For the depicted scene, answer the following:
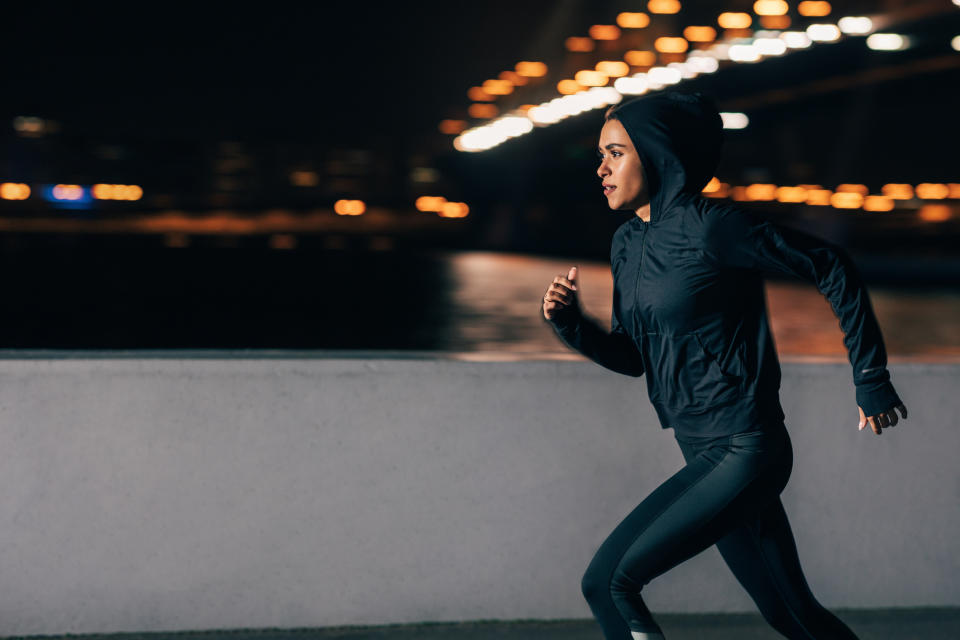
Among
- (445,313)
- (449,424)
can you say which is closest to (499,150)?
(445,313)

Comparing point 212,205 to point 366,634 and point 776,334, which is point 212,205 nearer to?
point 776,334

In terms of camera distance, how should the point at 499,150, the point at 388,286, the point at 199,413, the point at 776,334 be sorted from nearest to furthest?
1. the point at 199,413
2. the point at 776,334
3. the point at 388,286
4. the point at 499,150

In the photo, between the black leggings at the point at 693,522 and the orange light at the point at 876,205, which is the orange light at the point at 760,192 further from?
the black leggings at the point at 693,522

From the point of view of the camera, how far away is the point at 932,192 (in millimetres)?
85812

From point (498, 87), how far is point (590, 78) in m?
16.8

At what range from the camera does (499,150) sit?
77312mm

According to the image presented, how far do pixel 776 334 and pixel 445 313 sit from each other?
5279 mm

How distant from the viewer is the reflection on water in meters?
13.8

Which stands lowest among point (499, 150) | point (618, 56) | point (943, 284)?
point (943, 284)

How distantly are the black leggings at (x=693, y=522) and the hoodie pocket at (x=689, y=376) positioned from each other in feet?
0.29

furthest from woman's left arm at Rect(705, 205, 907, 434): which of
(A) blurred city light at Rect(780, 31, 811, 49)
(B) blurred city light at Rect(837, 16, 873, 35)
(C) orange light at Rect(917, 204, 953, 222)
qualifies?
(C) orange light at Rect(917, 204, 953, 222)

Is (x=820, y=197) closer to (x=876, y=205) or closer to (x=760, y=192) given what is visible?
(x=876, y=205)

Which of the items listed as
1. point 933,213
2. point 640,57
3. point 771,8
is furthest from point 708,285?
point 640,57

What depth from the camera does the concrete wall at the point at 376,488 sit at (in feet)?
11.9
